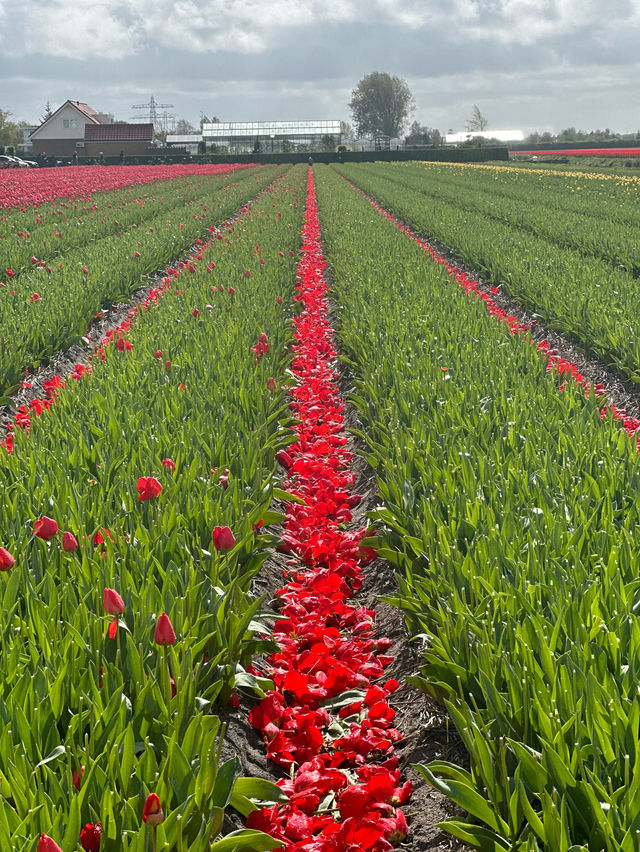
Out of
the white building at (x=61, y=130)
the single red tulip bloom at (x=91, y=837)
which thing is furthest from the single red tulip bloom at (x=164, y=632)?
the white building at (x=61, y=130)

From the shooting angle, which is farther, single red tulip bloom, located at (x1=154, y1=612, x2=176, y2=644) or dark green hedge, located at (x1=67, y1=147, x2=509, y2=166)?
dark green hedge, located at (x1=67, y1=147, x2=509, y2=166)

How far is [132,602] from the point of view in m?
2.65

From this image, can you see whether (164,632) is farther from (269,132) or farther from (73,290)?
(269,132)

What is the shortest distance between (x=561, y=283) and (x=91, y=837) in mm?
9467

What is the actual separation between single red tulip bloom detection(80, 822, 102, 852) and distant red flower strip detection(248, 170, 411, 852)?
0.69 metres

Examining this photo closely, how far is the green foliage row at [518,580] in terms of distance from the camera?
1.97 meters

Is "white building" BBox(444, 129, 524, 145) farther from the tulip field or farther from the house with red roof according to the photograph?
the tulip field

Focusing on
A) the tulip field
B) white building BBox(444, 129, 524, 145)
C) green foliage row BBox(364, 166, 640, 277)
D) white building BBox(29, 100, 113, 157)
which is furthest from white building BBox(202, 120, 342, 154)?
the tulip field

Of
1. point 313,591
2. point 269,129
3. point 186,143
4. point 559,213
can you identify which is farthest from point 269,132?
point 313,591

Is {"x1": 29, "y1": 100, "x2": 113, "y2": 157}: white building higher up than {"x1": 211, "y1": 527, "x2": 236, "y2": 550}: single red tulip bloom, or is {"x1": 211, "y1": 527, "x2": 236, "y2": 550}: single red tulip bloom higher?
{"x1": 29, "y1": 100, "x2": 113, "y2": 157}: white building

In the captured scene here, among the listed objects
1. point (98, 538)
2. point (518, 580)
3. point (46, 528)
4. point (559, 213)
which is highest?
point (559, 213)

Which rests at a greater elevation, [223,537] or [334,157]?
[334,157]

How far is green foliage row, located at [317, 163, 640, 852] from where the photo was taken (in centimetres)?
197

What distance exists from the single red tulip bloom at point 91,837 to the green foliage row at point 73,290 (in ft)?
18.4
